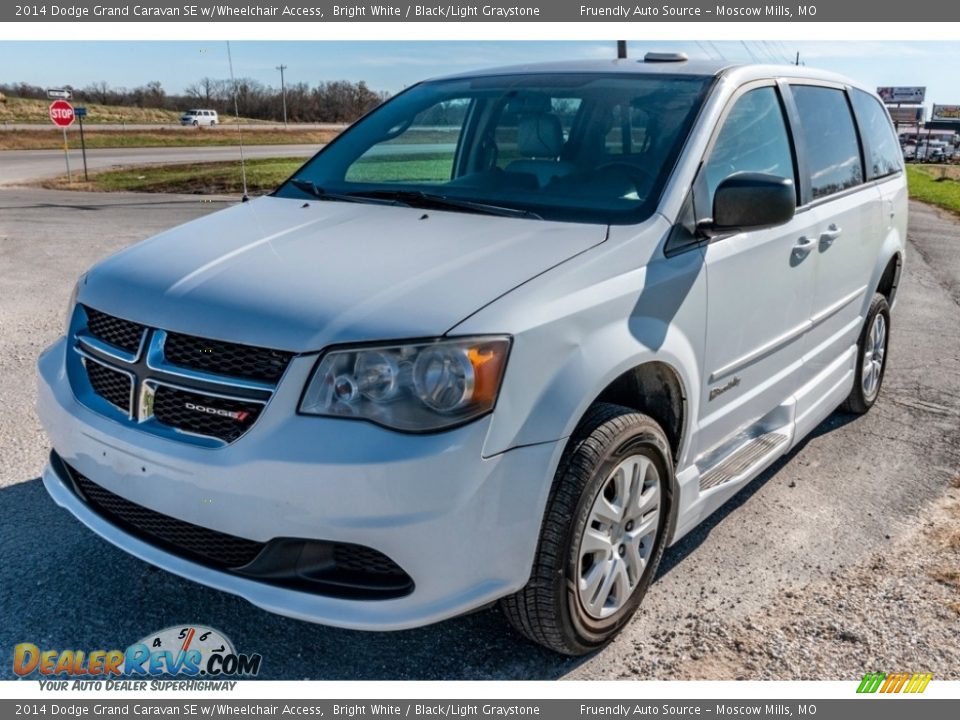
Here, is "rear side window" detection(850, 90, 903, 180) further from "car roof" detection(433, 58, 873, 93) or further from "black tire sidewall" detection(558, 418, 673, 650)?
"black tire sidewall" detection(558, 418, 673, 650)

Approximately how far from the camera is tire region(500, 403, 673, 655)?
2.56 meters

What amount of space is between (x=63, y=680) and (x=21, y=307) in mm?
5511

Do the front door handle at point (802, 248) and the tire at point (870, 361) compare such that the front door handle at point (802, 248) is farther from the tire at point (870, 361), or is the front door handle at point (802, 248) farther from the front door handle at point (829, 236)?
the tire at point (870, 361)

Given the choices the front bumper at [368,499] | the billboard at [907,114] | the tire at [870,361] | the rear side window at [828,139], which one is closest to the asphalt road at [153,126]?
the tire at [870,361]

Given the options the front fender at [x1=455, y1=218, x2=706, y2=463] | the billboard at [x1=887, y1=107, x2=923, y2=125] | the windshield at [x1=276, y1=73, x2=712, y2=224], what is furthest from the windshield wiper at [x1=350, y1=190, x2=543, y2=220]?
the billboard at [x1=887, y1=107, x2=923, y2=125]

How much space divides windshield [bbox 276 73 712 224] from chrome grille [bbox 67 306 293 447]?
1.18 metres

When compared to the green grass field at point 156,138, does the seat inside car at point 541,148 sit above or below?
below

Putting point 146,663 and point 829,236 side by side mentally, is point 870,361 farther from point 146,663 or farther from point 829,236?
point 146,663

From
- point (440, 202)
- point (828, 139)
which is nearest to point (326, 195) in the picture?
point (440, 202)

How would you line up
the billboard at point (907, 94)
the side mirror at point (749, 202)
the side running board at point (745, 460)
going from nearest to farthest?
the side mirror at point (749, 202) < the side running board at point (745, 460) < the billboard at point (907, 94)

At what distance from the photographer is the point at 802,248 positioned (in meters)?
3.80

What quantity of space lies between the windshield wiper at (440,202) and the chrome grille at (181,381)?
114 centimetres

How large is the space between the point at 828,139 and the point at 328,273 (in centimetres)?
287

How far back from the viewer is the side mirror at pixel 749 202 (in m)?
3.08
